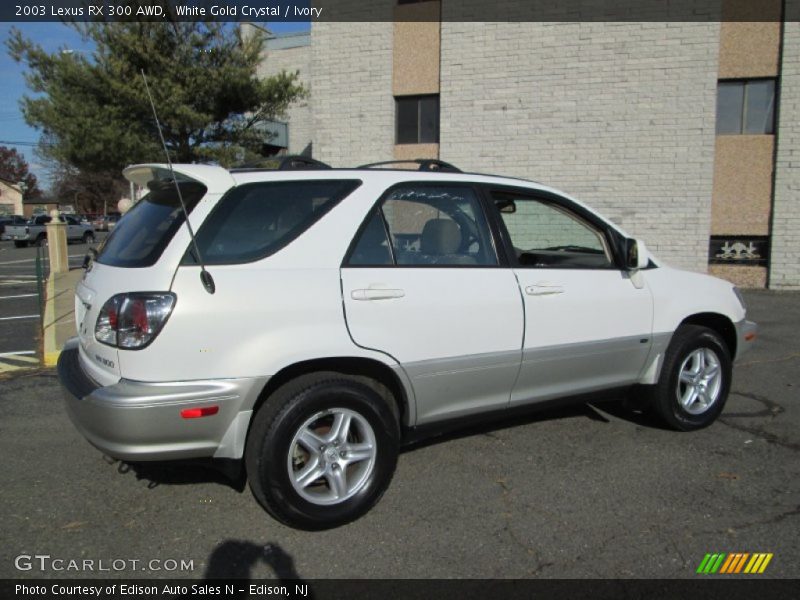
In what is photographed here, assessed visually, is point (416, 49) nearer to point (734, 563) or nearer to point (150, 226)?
point (150, 226)

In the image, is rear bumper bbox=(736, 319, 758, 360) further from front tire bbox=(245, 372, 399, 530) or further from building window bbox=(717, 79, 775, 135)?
building window bbox=(717, 79, 775, 135)

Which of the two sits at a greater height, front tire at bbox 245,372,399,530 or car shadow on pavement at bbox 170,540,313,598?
front tire at bbox 245,372,399,530

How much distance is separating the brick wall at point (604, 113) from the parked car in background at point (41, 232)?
89.0 ft

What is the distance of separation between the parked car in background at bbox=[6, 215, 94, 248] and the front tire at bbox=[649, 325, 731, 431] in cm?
3439

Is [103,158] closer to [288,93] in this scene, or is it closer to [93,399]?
[288,93]

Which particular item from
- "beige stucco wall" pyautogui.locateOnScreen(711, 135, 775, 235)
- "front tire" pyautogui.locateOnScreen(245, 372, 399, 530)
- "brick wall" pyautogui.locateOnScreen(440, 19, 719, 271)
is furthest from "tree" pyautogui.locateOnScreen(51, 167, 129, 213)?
"front tire" pyautogui.locateOnScreen(245, 372, 399, 530)

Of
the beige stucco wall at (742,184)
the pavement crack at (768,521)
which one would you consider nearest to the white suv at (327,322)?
the pavement crack at (768,521)

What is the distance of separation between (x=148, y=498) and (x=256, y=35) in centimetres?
1355

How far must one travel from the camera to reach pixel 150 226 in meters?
3.22

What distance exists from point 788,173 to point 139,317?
13119mm

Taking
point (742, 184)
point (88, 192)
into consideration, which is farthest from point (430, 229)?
point (88, 192)

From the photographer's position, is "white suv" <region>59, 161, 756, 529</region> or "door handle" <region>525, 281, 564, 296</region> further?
"door handle" <region>525, 281, 564, 296</region>

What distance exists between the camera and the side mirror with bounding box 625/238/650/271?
409 centimetres

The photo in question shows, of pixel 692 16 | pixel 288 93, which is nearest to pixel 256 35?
pixel 288 93
